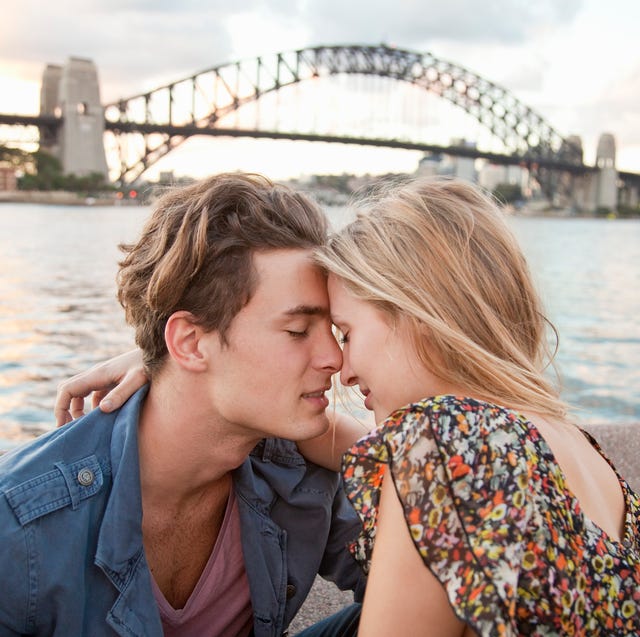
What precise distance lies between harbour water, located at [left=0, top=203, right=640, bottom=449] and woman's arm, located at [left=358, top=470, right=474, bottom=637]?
763mm

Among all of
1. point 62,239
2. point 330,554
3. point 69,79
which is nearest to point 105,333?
point 330,554

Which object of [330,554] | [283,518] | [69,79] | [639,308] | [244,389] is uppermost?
[69,79]

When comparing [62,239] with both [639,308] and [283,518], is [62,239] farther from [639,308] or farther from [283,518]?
[283,518]

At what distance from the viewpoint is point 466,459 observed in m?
1.06

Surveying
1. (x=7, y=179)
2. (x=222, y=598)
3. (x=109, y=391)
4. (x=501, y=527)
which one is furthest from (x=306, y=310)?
(x=7, y=179)

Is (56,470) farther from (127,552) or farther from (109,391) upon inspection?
(109,391)

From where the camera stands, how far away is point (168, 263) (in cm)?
158

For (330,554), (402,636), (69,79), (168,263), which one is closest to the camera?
(402,636)

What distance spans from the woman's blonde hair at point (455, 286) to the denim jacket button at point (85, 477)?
20.2 inches

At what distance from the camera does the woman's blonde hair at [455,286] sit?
1.34 m

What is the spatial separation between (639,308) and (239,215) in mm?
12832

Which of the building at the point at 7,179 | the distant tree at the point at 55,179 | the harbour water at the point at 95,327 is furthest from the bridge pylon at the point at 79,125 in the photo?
the harbour water at the point at 95,327

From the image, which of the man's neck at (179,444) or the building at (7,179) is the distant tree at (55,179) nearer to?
the building at (7,179)

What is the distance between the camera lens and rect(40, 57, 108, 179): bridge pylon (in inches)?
2064
